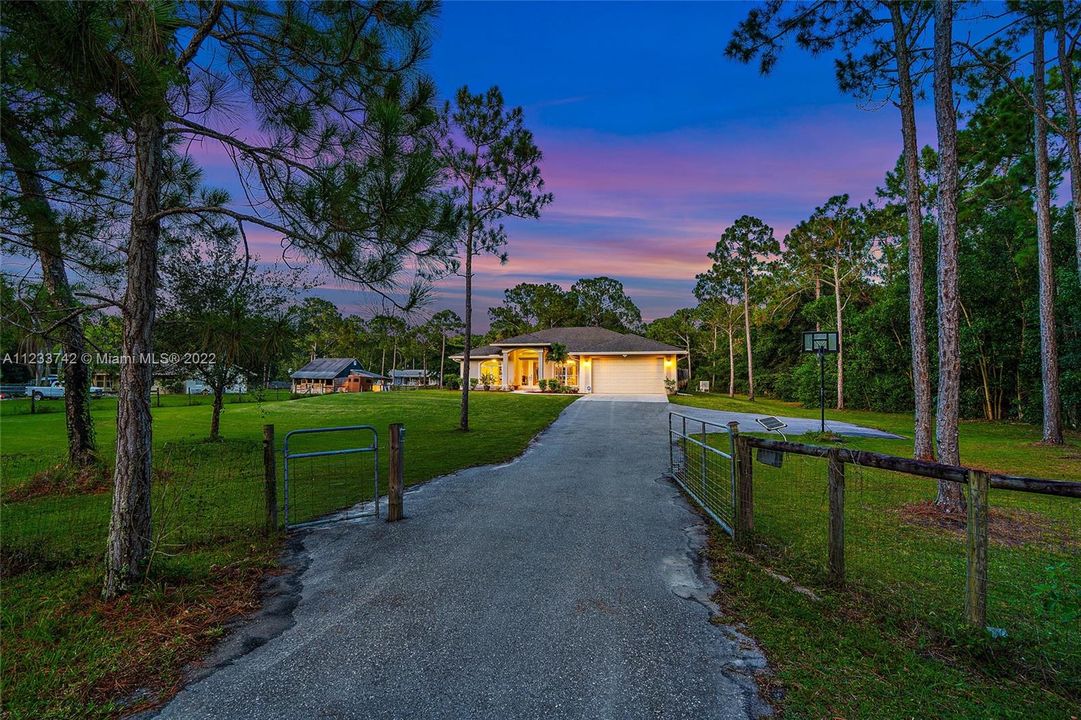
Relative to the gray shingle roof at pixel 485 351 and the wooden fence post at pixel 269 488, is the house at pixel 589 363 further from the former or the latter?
the wooden fence post at pixel 269 488

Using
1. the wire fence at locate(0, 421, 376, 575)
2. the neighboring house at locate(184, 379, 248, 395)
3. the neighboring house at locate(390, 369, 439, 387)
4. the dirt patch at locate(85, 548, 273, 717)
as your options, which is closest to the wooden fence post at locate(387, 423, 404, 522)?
the wire fence at locate(0, 421, 376, 575)

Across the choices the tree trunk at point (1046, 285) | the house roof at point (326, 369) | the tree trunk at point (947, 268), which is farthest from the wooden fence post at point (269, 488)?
the house roof at point (326, 369)

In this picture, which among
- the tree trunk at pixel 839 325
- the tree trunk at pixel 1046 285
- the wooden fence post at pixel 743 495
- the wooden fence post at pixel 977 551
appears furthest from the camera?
the tree trunk at pixel 839 325

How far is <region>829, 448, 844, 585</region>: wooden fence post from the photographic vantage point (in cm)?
338

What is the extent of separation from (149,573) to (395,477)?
228cm

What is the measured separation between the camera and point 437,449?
10656mm

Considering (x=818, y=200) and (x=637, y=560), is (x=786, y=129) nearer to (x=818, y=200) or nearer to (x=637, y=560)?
A: (x=818, y=200)

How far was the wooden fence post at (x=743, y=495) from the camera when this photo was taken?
172 inches

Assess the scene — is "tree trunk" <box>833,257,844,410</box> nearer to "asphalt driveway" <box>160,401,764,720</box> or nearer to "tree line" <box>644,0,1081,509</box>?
"tree line" <box>644,0,1081,509</box>

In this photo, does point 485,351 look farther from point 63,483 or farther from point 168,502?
point 168,502

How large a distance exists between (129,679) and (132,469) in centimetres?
151

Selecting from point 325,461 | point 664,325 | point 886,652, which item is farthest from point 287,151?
point 664,325

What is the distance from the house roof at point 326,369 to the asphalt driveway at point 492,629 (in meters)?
44.0

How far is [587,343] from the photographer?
97.8 feet
